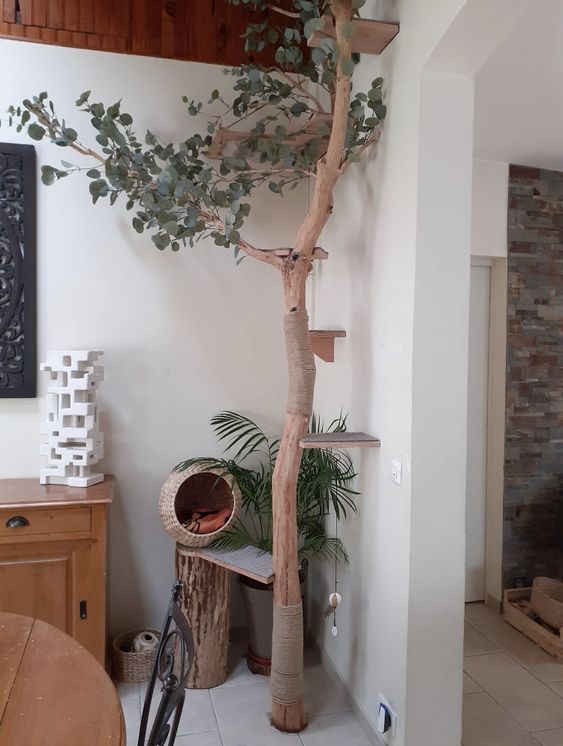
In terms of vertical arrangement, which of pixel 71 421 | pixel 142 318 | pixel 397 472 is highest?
pixel 142 318

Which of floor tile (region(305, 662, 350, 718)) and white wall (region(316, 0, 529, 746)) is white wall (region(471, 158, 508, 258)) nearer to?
white wall (region(316, 0, 529, 746))

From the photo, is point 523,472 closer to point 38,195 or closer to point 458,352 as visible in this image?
point 458,352

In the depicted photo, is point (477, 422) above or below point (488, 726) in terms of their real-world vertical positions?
above

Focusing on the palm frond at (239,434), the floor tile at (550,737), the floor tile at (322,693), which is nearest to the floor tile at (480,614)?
the floor tile at (550,737)

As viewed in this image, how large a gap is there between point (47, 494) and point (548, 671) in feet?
8.24

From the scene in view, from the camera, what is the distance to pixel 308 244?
2428 mm

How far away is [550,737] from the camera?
2.50 metres

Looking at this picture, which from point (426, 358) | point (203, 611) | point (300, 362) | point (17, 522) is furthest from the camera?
point (203, 611)

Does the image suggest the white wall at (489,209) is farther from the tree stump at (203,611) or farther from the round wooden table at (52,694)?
the round wooden table at (52,694)

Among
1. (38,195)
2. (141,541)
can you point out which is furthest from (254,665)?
(38,195)

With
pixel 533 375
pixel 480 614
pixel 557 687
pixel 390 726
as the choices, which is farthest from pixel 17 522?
pixel 533 375

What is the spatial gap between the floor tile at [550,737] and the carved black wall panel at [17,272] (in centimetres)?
266

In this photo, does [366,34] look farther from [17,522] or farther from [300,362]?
[17,522]

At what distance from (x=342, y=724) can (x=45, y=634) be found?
1.44 meters
